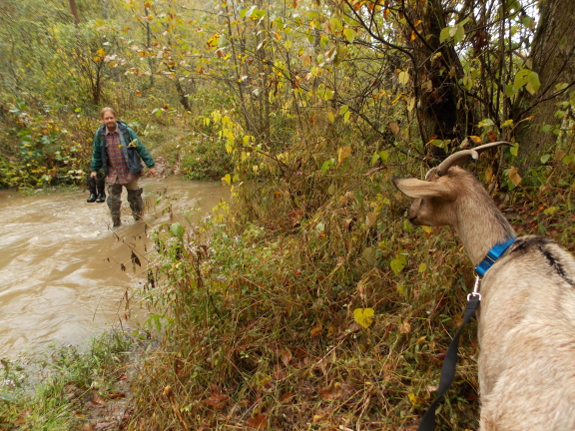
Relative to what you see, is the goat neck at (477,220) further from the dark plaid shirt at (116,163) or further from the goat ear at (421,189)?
the dark plaid shirt at (116,163)

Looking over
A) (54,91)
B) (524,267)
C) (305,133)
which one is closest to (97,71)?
(54,91)

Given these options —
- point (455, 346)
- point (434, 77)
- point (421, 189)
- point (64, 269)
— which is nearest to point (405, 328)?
point (455, 346)

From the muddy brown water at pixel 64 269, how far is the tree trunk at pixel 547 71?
377 cm

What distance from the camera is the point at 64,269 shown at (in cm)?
537

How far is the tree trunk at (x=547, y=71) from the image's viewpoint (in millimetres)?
3070

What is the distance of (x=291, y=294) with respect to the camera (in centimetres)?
326

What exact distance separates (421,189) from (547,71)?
2590 millimetres

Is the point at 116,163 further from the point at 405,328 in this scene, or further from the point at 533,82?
the point at 533,82

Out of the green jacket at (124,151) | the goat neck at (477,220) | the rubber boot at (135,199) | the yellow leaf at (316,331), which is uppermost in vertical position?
the green jacket at (124,151)

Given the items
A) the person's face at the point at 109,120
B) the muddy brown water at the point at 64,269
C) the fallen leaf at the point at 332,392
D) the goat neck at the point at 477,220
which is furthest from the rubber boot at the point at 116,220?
the goat neck at the point at 477,220

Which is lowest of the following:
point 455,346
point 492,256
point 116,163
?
point 455,346

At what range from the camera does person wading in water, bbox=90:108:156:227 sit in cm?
635

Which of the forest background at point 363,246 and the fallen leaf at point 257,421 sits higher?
the forest background at point 363,246

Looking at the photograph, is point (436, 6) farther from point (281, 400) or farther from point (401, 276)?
point (281, 400)
